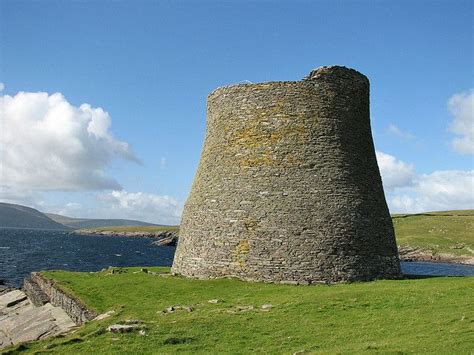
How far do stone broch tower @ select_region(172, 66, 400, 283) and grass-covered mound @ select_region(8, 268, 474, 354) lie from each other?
1.67 meters

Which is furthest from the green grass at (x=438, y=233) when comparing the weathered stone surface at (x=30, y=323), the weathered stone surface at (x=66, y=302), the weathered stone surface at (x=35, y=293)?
the weathered stone surface at (x=30, y=323)

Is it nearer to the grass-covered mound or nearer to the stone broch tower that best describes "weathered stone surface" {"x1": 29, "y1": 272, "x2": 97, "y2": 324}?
the grass-covered mound

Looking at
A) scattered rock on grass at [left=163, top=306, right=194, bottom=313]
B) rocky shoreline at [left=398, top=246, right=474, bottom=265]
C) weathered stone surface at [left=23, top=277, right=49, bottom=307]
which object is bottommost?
rocky shoreline at [left=398, top=246, right=474, bottom=265]

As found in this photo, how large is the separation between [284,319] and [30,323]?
14.1 meters

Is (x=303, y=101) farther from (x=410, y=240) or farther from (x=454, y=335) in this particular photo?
(x=410, y=240)

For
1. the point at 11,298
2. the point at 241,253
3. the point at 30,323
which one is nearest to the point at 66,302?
the point at 30,323

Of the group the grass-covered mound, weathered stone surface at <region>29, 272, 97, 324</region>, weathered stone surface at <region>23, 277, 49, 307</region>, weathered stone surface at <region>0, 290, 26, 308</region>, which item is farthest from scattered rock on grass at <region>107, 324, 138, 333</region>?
weathered stone surface at <region>0, 290, 26, 308</region>

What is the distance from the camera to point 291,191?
23.5 meters

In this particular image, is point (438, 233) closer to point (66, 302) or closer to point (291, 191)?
point (291, 191)

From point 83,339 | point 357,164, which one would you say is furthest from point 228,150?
point 83,339

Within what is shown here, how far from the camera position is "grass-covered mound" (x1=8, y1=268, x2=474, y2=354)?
1252 centimetres

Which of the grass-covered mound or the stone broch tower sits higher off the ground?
the stone broch tower

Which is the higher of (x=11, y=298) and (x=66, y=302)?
(x=66, y=302)

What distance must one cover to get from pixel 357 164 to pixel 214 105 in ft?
27.6
